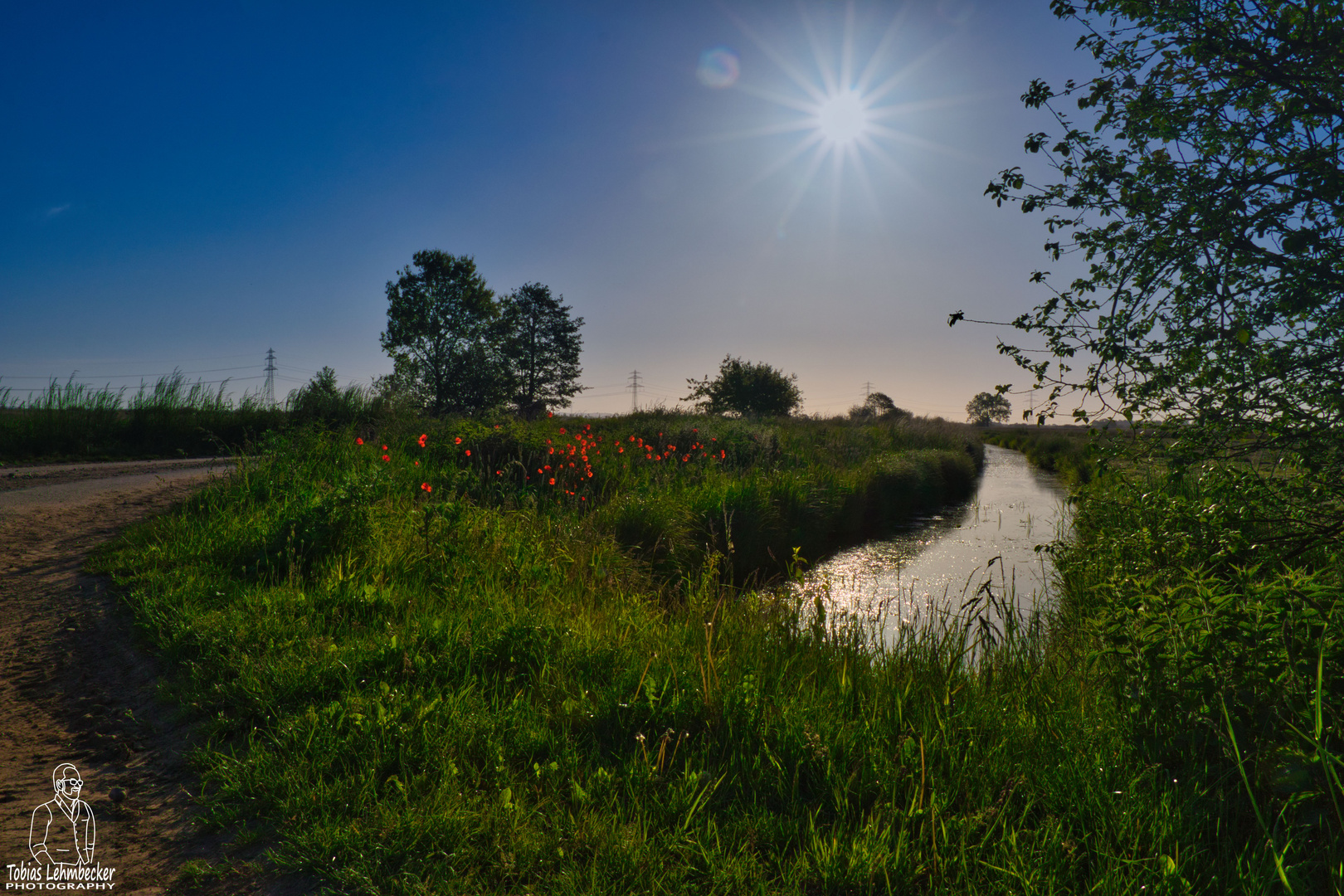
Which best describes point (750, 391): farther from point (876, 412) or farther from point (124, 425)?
point (124, 425)

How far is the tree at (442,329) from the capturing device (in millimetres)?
31422

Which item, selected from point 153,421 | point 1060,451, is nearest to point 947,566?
point 153,421

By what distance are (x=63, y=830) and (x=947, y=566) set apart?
892 centimetres

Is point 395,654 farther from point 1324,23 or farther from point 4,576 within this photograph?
point 1324,23

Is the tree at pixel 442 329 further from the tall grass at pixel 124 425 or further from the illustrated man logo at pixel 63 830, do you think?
the illustrated man logo at pixel 63 830

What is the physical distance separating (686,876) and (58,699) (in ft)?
10.1

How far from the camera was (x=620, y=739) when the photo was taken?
8.27ft

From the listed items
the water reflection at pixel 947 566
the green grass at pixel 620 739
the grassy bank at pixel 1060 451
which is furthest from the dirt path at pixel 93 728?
the grassy bank at pixel 1060 451

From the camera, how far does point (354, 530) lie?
15.3ft

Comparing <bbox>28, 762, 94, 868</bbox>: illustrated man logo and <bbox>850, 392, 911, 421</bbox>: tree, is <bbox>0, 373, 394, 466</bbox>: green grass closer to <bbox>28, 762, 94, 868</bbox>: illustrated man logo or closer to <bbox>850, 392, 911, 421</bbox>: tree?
<bbox>28, 762, 94, 868</bbox>: illustrated man logo

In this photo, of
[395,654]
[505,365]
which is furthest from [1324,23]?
[505,365]

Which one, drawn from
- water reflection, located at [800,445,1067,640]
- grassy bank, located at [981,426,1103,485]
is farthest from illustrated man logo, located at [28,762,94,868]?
grassy bank, located at [981,426,1103,485]

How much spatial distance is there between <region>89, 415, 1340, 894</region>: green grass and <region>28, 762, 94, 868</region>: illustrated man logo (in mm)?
335

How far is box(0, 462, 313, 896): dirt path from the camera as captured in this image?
1.95m
